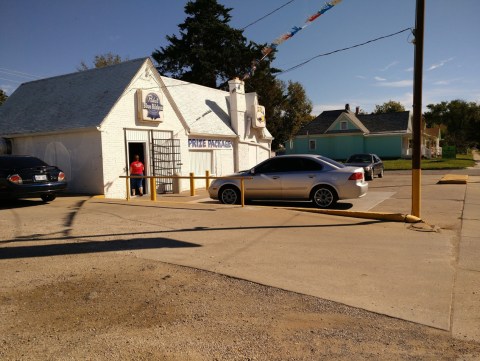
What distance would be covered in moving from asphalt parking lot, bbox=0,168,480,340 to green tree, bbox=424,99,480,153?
6447 centimetres

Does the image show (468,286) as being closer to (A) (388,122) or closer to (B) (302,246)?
(B) (302,246)

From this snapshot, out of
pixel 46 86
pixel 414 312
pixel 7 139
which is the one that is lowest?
pixel 414 312

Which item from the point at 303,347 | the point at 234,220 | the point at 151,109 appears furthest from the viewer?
the point at 151,109

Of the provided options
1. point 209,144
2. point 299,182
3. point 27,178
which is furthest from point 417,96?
point 209,144

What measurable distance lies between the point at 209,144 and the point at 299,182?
10.0m

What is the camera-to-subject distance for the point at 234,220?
372 inches

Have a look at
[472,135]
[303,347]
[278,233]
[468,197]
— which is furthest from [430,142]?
[303,347]

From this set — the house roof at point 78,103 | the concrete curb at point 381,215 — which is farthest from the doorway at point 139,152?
the concrete curb at point 381,215

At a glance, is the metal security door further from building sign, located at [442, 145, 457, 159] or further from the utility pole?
building sign, located at [442, 145, 457, 159]

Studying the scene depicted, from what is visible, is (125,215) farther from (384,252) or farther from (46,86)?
(46,86)

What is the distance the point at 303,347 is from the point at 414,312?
1494 millimetres

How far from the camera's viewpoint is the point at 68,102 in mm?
16516

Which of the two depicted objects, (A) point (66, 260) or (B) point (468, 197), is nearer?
(A) point (66, 260)

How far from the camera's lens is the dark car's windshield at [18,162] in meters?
11.5
